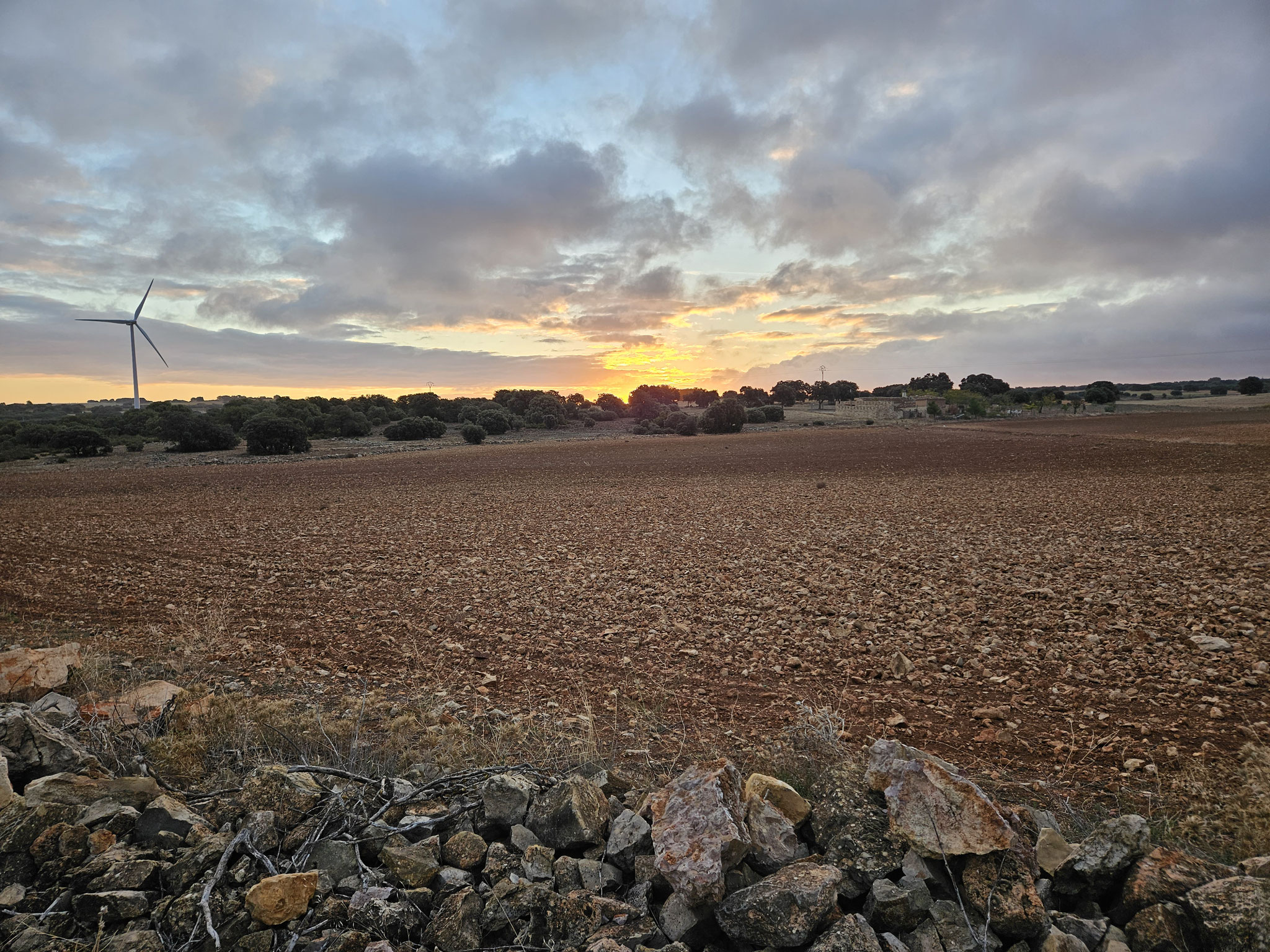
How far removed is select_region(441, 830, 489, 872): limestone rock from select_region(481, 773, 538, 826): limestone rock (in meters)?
0.18

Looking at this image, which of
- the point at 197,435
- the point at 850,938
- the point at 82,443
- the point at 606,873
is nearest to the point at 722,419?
the point at 197,435

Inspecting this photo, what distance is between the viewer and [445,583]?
35.1ft

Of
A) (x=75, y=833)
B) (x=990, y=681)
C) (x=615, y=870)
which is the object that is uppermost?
(x=75, y=833)

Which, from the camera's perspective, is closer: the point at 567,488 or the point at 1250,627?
the point at 1250,627

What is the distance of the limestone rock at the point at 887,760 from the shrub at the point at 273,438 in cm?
4480

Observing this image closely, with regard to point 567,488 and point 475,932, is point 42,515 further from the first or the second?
point 475,932

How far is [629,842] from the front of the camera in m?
3.21

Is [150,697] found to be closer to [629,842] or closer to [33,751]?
[33,751]

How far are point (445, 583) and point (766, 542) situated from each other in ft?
21.4

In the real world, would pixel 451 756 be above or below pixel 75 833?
below

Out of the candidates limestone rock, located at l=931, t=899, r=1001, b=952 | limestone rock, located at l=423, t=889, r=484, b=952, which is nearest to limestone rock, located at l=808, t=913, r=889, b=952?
limestone rock, located at l=931, t=899, r=1001, b=952

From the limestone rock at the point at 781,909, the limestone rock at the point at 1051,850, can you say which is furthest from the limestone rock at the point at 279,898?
the limestone rock at the point at 1051,850

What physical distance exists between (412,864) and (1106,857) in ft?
10.7

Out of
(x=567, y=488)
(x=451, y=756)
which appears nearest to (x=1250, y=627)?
(x=451, y=756)
